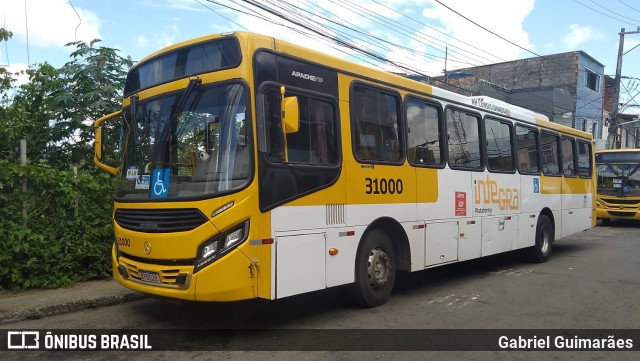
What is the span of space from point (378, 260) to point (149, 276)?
2815mm

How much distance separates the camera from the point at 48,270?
7.18 m

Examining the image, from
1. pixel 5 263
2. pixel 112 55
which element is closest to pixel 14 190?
pixel 5 263

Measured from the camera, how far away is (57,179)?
7.41 meters

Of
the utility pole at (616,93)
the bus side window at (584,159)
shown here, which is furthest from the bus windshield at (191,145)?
the utility pole at (616,93)

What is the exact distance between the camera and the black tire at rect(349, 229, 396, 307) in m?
6.25

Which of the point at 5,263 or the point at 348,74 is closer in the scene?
the point at 348,74

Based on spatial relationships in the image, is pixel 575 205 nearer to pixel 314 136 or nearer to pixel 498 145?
pixel 498 145

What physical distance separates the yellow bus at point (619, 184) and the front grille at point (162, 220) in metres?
18.7

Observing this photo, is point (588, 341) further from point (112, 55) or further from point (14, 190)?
point (112, 55)

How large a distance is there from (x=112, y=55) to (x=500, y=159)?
24.0 feet

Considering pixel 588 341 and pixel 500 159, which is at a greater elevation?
pixel 500 159

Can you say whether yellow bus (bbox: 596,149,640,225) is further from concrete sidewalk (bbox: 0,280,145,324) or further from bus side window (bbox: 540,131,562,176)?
concrete sidewalk (bbox: 0,280,145,324)

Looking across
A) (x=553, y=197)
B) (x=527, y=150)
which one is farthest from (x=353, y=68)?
(x=553, y=197)

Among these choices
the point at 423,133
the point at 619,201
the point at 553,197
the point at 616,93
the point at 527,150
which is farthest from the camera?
the point at 616,93
